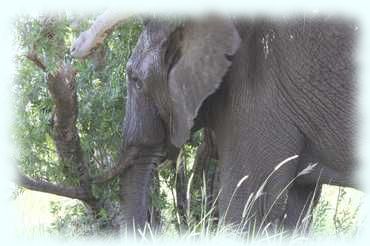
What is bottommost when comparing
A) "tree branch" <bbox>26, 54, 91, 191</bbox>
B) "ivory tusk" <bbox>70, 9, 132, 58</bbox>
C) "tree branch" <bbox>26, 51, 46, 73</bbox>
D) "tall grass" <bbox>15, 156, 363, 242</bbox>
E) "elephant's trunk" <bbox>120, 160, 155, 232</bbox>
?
"tall grass" <bbox>15, 156, 363, 242</bbox>

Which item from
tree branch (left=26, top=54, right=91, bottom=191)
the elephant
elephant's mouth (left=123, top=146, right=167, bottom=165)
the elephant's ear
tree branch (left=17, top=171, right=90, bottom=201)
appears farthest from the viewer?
tree branch (left=17, top=171, right=90, bottom=201)

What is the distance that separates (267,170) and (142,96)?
0.89 m

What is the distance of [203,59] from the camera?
5297 mm

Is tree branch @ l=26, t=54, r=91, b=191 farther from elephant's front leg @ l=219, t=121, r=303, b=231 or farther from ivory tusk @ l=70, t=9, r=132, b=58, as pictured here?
elephant's front leg @ l=219, t=121, r=303, b=231

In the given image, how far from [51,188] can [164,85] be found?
43.4 inches

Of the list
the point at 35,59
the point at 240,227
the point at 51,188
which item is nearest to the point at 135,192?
the point at 51,188

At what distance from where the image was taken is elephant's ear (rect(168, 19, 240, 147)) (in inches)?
205

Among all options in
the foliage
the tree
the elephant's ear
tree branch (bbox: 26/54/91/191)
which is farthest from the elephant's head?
tree branch (bbox: 26/54/91/191)

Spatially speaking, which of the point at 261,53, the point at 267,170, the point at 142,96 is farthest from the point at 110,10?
the point at 267,170

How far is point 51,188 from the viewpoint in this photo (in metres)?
6.02

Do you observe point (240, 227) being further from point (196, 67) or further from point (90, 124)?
point (90, 124)

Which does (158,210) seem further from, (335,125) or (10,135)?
(335,125)

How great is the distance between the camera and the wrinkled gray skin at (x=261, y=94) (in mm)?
5082

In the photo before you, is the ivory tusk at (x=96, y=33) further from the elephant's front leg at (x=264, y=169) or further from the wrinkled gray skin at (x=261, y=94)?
the elephant's front leg at (x=264, y=169)
